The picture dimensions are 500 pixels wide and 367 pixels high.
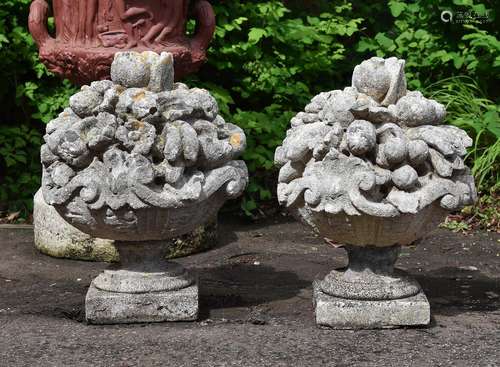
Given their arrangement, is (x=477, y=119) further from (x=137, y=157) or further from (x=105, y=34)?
(x=137, y=157)

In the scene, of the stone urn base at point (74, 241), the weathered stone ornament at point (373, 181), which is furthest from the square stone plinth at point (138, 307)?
the stone urn base at point (74, 241)

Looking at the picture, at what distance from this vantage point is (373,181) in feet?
14.3

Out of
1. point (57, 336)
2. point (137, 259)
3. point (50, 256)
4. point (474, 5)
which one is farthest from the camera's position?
point (474, 5)

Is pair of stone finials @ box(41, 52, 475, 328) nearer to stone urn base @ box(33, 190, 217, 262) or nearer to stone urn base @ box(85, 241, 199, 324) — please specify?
stone urn base @ box(85, 241, 199, 324)

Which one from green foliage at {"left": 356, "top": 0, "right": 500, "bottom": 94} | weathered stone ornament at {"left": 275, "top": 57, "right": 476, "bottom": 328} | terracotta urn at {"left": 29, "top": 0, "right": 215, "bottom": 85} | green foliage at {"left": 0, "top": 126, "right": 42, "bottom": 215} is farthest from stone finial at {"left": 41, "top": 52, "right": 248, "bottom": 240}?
green foliage at {"left": 356, "top": 0, "right": 500, "bottom": 94}

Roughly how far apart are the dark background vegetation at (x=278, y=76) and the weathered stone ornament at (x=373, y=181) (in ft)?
7.64

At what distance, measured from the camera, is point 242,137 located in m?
4.85

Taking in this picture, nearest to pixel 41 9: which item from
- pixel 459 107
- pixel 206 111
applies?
pixel 206 111

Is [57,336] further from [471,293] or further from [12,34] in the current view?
[12,34]

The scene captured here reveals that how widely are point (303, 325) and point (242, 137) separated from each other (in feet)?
3.10

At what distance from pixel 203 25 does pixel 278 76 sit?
149cm

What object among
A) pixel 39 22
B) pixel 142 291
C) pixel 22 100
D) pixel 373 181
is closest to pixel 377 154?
pixel 373 181

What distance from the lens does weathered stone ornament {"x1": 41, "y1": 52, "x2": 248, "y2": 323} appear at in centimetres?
452

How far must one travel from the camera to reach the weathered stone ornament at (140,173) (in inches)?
178
